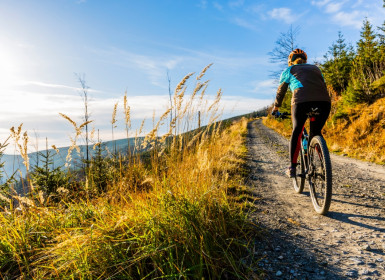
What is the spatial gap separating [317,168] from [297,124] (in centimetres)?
69

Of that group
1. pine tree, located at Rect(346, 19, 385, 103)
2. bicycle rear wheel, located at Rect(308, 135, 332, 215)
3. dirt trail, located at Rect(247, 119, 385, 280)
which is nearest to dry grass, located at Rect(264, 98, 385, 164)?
pine tree, located at Rect(346, 19, 385, 103)

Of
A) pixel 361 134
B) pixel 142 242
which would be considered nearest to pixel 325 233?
pixel 142 242

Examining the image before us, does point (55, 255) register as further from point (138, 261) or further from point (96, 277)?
point (138, 261)

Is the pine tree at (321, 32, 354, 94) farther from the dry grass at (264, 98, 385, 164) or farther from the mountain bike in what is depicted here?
the mountain bike

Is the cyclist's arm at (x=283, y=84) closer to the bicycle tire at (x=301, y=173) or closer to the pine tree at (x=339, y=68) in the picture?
the bicycle tire at (x=301, y=173)

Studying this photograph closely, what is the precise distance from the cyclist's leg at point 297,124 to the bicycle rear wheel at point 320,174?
0.79 feet

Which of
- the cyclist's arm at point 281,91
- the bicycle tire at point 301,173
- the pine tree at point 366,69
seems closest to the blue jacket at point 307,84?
the cyclist's arm at point 281,91

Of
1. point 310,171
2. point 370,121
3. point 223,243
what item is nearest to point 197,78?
point 310,171

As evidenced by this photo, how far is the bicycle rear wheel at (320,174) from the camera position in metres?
2.61

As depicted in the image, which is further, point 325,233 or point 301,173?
point 301,173

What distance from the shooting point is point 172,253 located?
69.3 inches

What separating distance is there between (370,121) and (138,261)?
33.6ft

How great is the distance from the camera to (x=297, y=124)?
3176 mm

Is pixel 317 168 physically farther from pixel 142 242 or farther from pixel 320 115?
pixel 142 242
